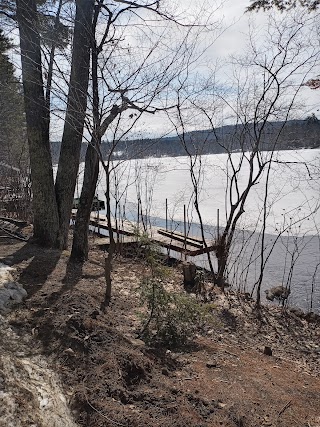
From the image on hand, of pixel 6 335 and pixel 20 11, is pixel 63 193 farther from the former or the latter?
pixel 6 335

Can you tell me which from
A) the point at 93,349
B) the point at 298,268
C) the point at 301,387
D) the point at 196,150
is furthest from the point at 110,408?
the point at 298,268

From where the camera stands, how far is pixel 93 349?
2.79m

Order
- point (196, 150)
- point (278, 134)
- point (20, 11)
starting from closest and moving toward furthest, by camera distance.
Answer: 1. point (20, 11)
2. point (278, 134)
3. point (196, 150)

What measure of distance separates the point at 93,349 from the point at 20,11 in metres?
4.81

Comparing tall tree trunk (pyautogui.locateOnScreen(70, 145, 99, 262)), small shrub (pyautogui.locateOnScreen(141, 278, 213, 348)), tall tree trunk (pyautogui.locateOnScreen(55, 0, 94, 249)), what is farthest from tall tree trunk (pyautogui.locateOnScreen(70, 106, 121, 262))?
small shrub (pyautogui.locateOnScreen(141, 278, 213, 348))

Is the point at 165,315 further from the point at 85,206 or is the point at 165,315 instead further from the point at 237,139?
the point at 237,139

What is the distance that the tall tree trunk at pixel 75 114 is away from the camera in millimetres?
4500

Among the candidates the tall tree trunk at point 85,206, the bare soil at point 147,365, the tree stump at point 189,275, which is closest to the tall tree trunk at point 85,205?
the tall tree trunk at point 85,206

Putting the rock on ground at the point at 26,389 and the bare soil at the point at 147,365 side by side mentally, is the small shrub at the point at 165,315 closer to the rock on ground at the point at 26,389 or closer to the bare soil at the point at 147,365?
the bare soil at the point at 147,365

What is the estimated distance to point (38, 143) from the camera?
566 cm

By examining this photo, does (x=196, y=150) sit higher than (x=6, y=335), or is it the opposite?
(x=196, y=150)

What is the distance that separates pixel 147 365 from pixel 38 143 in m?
4.08

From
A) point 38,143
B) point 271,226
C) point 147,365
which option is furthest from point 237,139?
point 147,365

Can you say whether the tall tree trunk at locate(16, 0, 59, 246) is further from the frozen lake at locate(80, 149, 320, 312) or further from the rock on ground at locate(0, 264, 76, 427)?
the rock on ground at locate(0, 264, 76, 427)
